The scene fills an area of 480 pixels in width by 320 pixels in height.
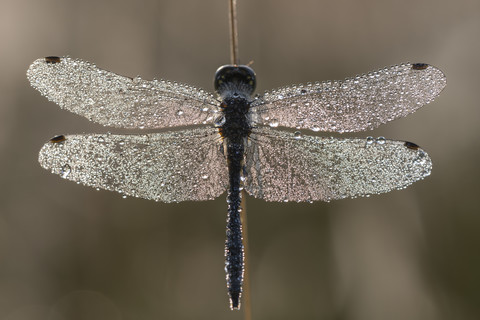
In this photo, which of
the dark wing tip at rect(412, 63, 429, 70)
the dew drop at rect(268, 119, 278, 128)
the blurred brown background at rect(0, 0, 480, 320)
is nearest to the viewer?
the dark wing tip at rect(412, 63, 429, 70)

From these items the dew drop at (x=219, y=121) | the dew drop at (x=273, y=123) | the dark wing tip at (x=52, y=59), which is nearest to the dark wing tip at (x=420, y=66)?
the dew drop at (x=273, y=123)

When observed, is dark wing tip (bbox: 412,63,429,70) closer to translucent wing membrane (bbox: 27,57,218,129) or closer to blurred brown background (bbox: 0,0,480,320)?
translucent wing membrane (bbox: 27,57,218,129)

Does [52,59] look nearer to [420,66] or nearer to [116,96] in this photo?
[116,96]

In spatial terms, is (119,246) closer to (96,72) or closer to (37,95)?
(37,95)

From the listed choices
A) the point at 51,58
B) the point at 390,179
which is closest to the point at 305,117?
the point at 390,179

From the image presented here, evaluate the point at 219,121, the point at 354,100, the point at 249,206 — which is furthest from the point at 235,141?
the point at 249,206

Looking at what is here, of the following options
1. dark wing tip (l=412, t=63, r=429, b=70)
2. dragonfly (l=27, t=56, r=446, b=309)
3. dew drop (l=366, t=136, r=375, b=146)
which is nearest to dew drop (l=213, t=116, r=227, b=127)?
dragonfly (l=27, t=56, r=446, b=309)
